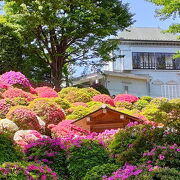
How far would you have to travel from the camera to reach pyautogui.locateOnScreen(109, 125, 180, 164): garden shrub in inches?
330

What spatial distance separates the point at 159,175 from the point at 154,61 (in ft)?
81.9

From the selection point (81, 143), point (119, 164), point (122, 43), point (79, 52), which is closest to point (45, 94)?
point (79, 52)

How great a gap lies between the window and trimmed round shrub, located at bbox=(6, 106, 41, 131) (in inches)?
713

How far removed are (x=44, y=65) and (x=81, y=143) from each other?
15850 mm

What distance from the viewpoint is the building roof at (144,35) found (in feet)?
100

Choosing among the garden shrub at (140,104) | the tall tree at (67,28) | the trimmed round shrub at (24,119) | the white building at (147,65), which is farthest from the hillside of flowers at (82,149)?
the white building at (147,65)

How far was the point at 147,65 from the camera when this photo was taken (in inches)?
1196

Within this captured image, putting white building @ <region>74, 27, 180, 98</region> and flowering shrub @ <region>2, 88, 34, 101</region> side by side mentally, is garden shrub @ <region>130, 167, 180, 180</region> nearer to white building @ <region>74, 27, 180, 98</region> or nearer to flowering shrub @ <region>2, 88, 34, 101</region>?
flowering shrub @ <region>2, 88, 34, 101</region>

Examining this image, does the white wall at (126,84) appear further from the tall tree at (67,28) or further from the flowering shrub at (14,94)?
the flowering shrub at (14,94)

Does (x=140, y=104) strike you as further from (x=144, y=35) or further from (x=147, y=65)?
(x=144, y=35)

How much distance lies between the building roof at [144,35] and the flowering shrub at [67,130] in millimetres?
17544

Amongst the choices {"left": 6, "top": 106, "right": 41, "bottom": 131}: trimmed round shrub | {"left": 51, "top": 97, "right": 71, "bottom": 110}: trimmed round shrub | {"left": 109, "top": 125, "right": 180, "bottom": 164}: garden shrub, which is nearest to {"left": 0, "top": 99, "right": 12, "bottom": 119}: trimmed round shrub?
{"left": 6, "top": 106, "right": 41, "bottom": 131}: trimmed round shrub

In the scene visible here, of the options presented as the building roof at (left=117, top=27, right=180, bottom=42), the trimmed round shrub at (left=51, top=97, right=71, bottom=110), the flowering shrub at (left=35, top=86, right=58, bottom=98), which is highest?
the building roof at (left=117, top=27, right=180, bottom=42)

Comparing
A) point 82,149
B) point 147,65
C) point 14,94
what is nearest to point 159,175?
point 82,149
